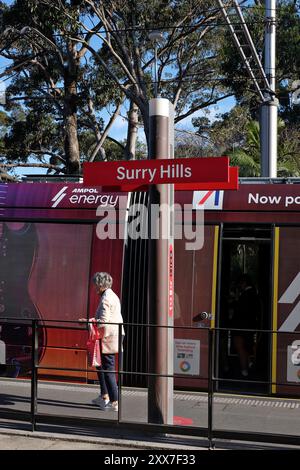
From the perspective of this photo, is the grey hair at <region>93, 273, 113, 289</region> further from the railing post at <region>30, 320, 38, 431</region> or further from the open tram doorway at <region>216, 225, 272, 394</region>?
the open tram doorway at <region>216, 225, 272, 394</region>

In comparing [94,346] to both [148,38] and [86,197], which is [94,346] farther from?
→ [148,38]

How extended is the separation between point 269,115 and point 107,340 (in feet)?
32.8

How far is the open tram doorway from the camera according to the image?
7.89 metres

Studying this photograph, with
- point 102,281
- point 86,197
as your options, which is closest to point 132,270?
point 102,281

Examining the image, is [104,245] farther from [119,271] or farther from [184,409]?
[184,409]

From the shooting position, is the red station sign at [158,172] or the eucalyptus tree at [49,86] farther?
the eucalyptus tree at [49,86]

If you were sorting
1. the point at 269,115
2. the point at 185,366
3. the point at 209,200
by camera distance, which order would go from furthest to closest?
the point at 269,115, the point at 209,200, the point at 185,366

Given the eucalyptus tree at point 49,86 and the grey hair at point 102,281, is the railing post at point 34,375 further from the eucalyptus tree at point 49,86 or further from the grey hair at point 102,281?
the eucalyptus tree at point 49,86

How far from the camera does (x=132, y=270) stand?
28.8 feet

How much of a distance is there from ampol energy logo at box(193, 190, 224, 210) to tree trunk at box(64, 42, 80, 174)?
18.7 meters

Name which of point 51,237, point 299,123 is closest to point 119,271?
point 51,237

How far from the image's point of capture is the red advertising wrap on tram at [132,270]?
8.13 metres

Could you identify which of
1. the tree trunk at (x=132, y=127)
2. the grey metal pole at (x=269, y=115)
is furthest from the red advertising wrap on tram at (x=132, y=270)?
the tree trunk at (x=132, y=127)

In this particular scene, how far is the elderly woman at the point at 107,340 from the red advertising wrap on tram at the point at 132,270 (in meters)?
0.44
